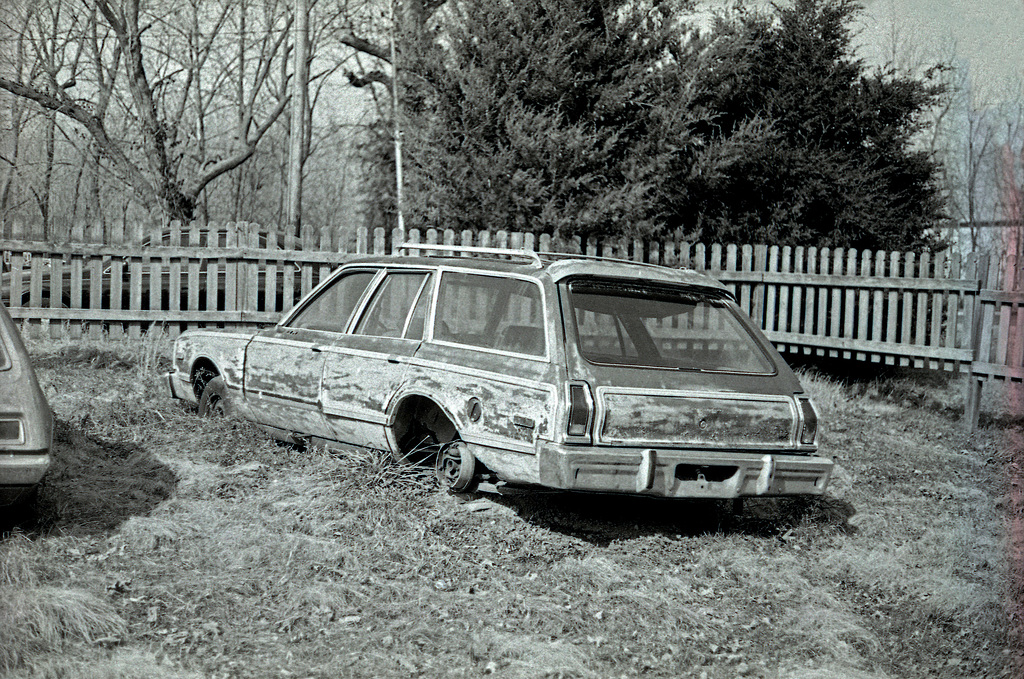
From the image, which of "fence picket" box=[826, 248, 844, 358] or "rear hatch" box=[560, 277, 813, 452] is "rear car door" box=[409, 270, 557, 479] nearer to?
"rear hatch" box=[560, 277, 813, 452]

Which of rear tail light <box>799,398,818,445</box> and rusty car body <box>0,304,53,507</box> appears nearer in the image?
rusty car body <box>0,304,53,507</box>

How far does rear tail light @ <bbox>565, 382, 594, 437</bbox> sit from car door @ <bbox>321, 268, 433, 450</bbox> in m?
1.33

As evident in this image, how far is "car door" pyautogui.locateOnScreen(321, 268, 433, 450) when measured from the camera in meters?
6.27

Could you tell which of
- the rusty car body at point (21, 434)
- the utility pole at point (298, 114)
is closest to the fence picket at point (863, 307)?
the rusty car body at point (21, 434)

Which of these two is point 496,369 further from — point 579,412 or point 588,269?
point 588,269

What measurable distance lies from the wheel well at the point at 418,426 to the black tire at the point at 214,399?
6.33ft

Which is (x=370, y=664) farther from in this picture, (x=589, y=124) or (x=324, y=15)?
(x=324, y=15)

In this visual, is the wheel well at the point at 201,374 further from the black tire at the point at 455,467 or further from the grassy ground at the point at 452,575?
the black tire at the point at 455,467

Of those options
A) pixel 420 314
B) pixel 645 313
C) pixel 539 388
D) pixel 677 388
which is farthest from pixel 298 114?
pixel 677 388

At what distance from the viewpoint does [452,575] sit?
5141 millimetres

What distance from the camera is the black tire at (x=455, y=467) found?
5.75 meters

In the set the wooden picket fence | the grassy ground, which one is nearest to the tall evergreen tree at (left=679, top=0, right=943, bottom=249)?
the wooden picket fence

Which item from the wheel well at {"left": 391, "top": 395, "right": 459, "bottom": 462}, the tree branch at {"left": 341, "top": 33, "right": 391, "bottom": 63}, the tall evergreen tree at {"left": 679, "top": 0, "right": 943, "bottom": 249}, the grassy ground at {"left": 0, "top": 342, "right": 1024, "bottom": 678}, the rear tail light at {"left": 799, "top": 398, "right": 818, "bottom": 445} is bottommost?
the grassy ground at {"left": 0, "top": 342, "right": 1024, "bottom": 678}

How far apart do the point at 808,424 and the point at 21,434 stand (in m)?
4.21
